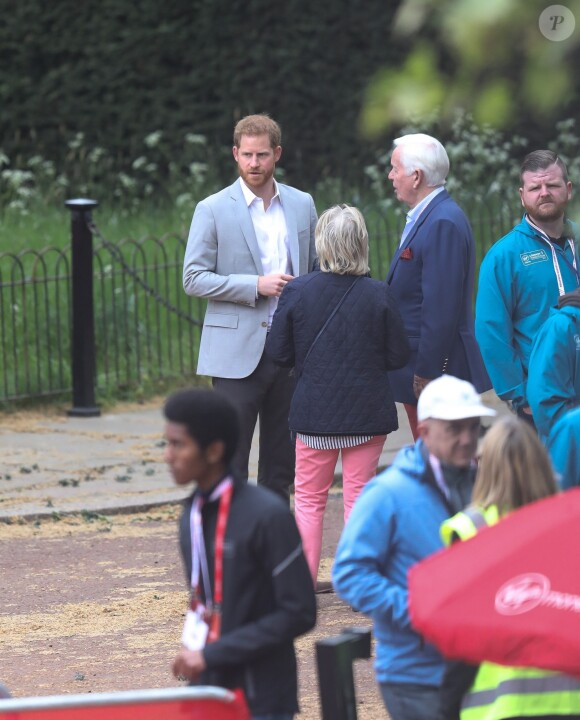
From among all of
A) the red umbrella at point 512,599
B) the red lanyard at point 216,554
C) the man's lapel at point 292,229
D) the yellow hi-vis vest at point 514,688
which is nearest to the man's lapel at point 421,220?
the man's lapel at point 292,229

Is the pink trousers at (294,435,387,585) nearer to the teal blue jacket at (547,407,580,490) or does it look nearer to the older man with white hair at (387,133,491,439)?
the older man with white hair at (387,133,491,439)

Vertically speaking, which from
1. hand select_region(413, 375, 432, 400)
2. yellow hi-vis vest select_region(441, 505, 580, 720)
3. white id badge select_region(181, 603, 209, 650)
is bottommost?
yellow hi-vis vest select_region(441, 505, 580, 720)

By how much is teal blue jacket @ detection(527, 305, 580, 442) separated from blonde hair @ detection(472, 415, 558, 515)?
1575 mm

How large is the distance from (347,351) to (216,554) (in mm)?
2537

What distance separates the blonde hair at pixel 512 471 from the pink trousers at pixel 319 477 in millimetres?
2428

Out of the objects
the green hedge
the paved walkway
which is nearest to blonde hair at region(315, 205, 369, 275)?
the paved walkway

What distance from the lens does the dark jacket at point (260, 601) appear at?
3.21 metres

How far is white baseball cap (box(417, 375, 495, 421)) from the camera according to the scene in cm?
352

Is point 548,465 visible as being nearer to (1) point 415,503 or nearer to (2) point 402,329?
(1) point 415,503

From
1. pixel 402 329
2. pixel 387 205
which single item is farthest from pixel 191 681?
pixel 387 205

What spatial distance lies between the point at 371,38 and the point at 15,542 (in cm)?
1149

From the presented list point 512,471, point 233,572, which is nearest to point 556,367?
point 512,471

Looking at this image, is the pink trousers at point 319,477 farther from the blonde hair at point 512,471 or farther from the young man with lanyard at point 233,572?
the young man with lanyard at point 233,572

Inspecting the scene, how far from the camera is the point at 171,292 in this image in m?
12.3
